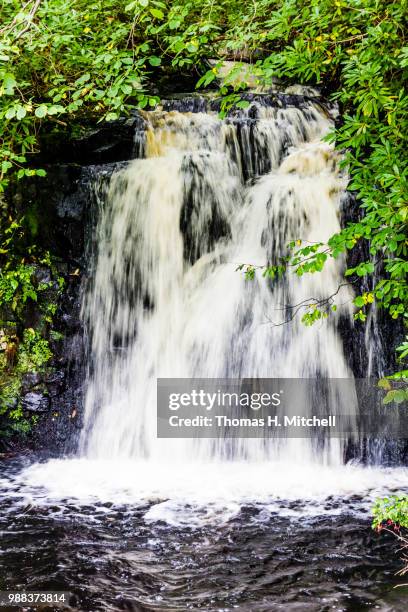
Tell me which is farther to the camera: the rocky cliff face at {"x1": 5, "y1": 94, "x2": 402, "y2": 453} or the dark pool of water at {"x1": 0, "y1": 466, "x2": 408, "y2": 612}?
the rocky cliff face at {"x1": 5, "y1": 94, "x2": 402, "y2": 453}

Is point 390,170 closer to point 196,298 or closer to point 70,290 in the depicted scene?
point 196,298

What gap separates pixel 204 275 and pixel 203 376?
4.34 feet

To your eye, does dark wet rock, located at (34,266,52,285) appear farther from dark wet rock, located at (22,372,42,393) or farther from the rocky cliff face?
dark wet rock, located at (22,372,42,393)

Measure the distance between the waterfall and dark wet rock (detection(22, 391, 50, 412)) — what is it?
2.00 ft

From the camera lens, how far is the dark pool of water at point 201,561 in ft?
11.0

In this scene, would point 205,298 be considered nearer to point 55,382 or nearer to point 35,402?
point 55,382

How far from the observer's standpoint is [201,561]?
3.85 meters

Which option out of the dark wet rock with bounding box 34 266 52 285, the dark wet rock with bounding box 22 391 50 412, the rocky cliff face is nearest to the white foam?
the dark wet rock with bounding box 22 391 50 412

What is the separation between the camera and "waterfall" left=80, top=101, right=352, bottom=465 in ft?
20.7

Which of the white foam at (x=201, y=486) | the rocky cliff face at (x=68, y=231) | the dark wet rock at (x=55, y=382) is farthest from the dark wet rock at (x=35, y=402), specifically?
the white foam at (x=201, y=486)

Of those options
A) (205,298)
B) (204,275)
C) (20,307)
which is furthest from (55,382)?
(204,275)

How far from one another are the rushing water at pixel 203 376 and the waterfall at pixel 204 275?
0.06 ft

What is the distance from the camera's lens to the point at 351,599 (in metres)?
3.32

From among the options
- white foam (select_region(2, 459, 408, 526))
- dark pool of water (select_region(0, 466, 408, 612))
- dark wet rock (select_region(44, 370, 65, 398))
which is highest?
dark wet rock (select_region(44, 370, 65, 398))
